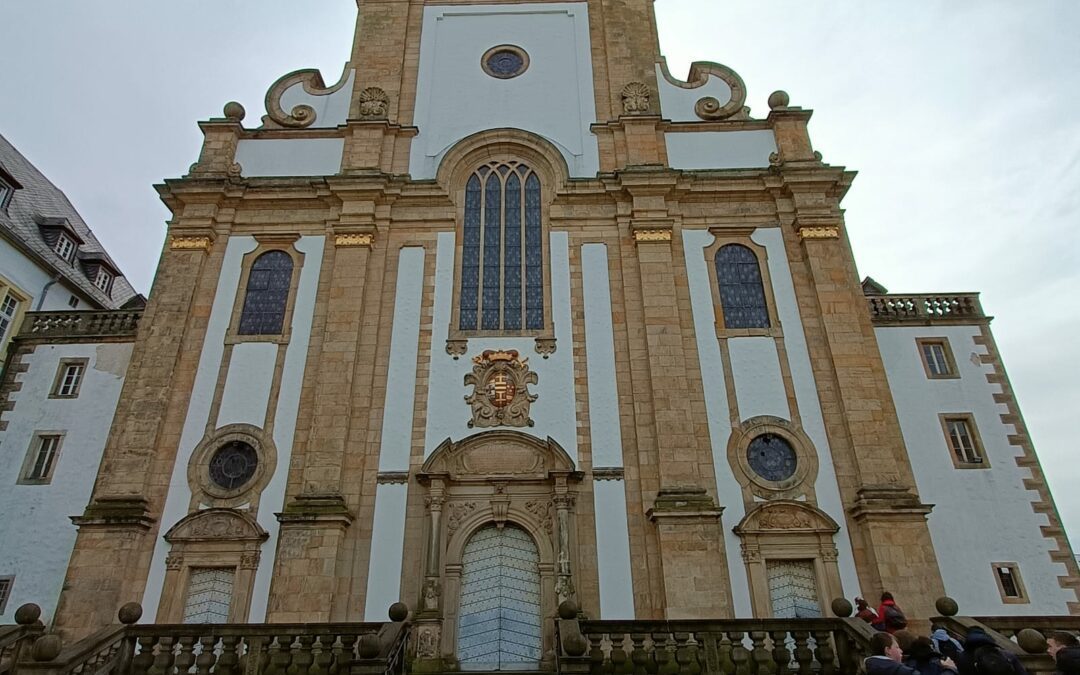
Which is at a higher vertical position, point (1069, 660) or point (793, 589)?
point (793, 589)

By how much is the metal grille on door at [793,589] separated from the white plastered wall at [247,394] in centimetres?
928

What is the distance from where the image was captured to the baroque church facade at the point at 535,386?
43.1 ft

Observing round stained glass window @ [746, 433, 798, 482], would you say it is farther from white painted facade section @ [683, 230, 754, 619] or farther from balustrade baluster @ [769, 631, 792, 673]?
balustrade baluster @ [769, 631, 792, 673]

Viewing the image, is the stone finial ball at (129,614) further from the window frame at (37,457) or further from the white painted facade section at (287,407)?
the window frame at (37,457)

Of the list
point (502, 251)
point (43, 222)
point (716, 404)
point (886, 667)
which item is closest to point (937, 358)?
point (716, 404)

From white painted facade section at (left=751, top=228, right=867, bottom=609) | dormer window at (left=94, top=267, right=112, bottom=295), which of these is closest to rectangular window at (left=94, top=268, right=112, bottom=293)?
dormer window at (left=94, top=267, right=112, bottom=295)

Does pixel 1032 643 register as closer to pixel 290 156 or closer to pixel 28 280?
pixel 290 156

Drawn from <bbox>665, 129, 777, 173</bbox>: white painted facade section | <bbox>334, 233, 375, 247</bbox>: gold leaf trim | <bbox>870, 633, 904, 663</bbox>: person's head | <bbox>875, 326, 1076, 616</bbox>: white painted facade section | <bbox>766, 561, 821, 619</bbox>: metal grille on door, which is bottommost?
<bbox>870, 633, 904, 663</bbox>: person's head

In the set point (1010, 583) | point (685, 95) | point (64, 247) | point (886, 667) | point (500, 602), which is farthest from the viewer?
point (64, 247)

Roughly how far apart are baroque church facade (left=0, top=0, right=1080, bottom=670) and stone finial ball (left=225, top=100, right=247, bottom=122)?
0.50 meters

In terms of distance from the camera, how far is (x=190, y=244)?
1666cm

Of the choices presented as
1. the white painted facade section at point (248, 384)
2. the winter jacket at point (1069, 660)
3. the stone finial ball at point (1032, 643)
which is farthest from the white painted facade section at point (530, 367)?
the winter jacket at point (1069, 660)

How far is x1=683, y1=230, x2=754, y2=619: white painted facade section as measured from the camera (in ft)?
42.9

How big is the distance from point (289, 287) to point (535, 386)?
20.5 ft
